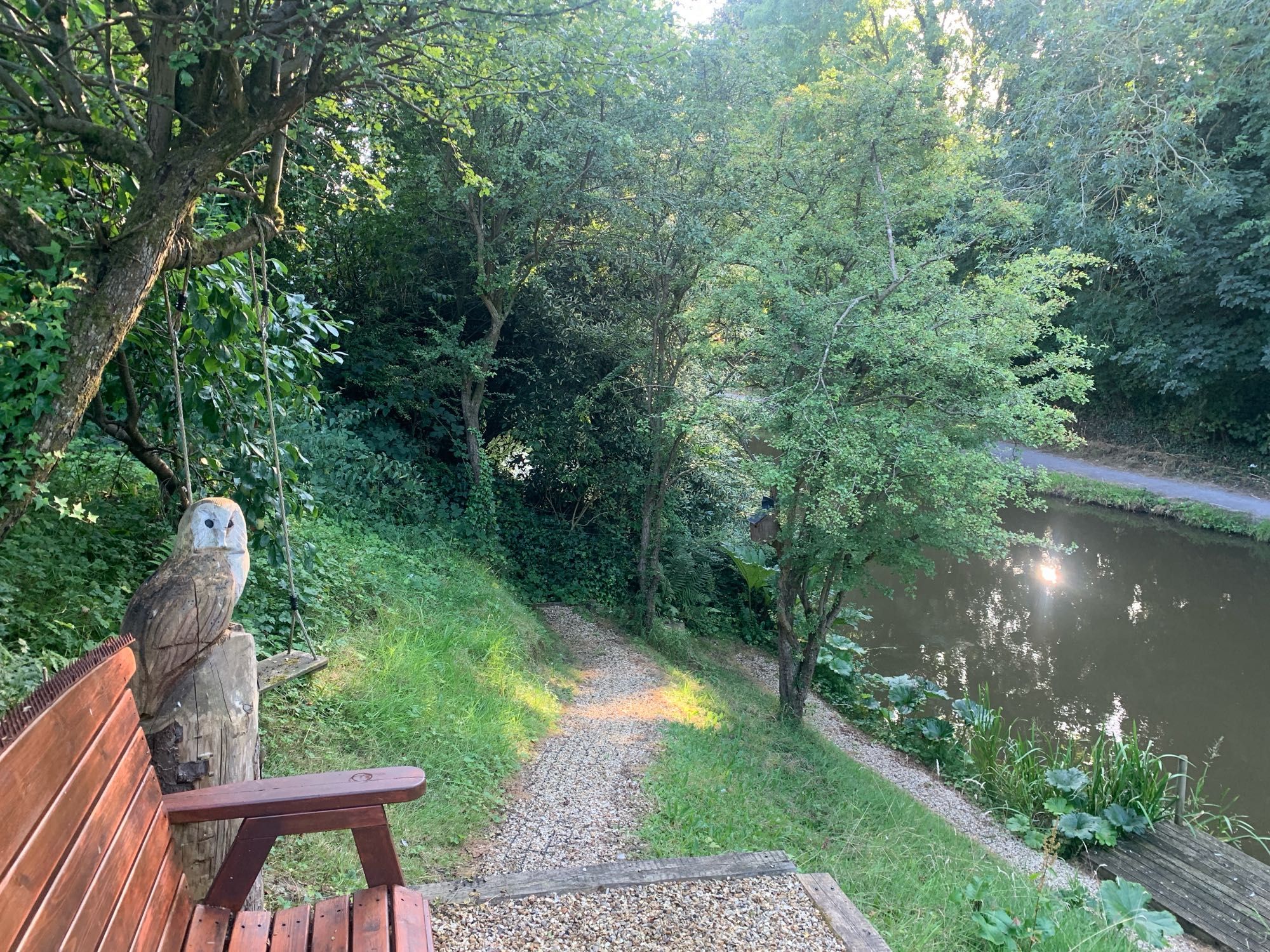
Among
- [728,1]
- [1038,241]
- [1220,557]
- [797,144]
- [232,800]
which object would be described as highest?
[728,1]

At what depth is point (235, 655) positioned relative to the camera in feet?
7.77

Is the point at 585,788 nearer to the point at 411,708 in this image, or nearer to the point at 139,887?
the point at 411,708

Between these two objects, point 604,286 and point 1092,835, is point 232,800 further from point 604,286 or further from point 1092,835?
point 604,286

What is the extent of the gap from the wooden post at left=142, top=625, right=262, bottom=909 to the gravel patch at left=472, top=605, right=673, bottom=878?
54.3 inches

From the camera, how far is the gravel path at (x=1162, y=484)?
15.9m

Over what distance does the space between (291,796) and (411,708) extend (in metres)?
2.67

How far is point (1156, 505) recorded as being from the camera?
1644 cm

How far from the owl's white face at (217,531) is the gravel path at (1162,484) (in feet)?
47.7

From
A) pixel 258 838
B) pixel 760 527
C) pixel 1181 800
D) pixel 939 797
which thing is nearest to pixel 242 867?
pixel 258 838

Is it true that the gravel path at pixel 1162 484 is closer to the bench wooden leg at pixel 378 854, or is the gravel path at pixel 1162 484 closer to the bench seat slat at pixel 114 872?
the bench wooden leg at pixel 378 854

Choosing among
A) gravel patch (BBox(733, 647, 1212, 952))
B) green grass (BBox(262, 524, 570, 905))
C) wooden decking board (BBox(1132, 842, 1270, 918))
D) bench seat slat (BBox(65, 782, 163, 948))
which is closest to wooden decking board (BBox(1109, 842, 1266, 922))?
wooden decking board (BBox(1132, 842, 1270, 918))

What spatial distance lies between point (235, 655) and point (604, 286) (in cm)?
797

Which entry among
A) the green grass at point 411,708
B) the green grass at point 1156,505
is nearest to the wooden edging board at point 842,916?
the green grass at point 411,708

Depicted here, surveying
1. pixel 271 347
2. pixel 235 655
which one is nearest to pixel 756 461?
pixel 271 347
